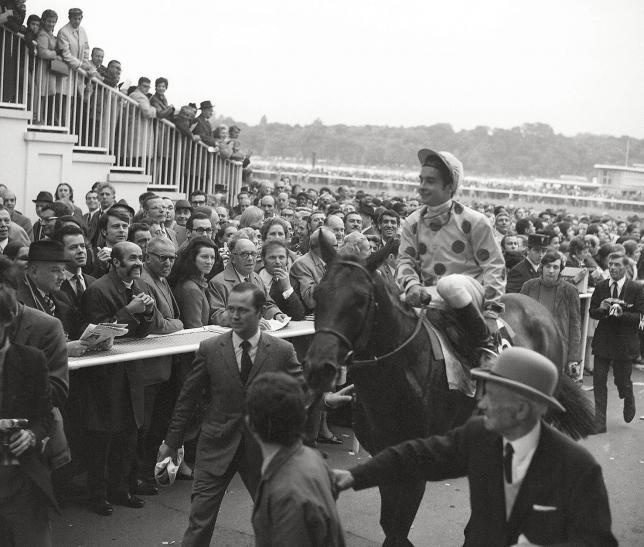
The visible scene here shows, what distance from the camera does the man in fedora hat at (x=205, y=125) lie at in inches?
698

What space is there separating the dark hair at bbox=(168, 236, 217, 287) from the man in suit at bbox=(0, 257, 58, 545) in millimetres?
3367

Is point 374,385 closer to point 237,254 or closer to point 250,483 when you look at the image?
point 250,483

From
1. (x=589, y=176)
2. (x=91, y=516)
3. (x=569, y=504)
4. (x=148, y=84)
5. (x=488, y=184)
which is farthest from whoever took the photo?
(x=589, y=176)

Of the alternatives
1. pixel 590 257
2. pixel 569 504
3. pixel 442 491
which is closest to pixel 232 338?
pixel 569 504

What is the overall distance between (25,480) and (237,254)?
388 centimetres

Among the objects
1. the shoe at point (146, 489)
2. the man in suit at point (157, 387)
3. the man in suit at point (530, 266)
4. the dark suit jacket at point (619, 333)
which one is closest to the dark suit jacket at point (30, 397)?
the man in suit at point (157, 387)

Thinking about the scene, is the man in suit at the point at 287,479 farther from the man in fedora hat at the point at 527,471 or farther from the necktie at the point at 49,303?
the necktie at the point at 49,303

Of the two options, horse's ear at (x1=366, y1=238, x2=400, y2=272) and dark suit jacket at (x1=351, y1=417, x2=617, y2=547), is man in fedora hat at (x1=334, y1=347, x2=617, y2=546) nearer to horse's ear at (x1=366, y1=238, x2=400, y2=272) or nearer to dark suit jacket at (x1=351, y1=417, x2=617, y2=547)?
dark suit jacket at (x1=351, y1=417, x2=617, y2=547)

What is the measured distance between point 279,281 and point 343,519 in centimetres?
251

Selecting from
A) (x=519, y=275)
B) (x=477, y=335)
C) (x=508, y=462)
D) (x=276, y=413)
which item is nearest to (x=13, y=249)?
(x=477, y=335)

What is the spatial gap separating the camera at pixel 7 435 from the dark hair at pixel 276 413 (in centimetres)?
145

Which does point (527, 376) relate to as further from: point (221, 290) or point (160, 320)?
point (221, 290)

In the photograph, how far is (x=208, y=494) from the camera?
17.5ft

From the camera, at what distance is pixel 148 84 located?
16.6 meters
